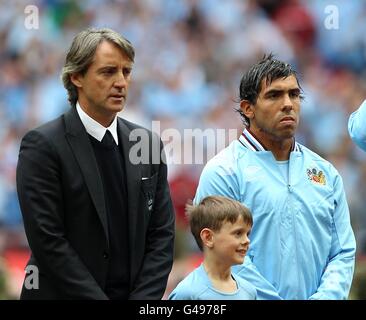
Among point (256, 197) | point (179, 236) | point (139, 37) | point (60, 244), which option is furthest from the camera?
point (139, 37)

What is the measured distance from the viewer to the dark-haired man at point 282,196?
390 centimetres

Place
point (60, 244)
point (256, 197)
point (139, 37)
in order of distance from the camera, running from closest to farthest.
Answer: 1. point (60, 244)
2. point (256, 197)
3. point (139, 37)

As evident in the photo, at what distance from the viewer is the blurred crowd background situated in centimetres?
723

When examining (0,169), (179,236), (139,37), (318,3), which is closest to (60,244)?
(179,236)

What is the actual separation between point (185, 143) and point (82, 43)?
9.80 feet

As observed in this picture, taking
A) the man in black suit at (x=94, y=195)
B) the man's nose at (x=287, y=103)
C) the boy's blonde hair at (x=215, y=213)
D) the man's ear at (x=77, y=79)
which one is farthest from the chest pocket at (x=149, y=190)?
the man's nose at (x=287, y=103)

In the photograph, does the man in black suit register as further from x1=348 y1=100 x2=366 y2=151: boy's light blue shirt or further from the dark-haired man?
x1=348 y1=100 x2=366 y2=151: boy's light blue shirt

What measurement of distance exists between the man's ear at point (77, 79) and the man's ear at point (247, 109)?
728 millimetres

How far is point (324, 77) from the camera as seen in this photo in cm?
783

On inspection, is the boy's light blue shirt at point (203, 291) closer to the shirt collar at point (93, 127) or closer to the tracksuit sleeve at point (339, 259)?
the tracksuit sleeve at point (339, 259)

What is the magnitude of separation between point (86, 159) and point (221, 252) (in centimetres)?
65

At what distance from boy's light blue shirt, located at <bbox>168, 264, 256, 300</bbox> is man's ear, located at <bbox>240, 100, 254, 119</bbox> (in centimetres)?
73

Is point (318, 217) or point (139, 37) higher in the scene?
point (139, 37)
